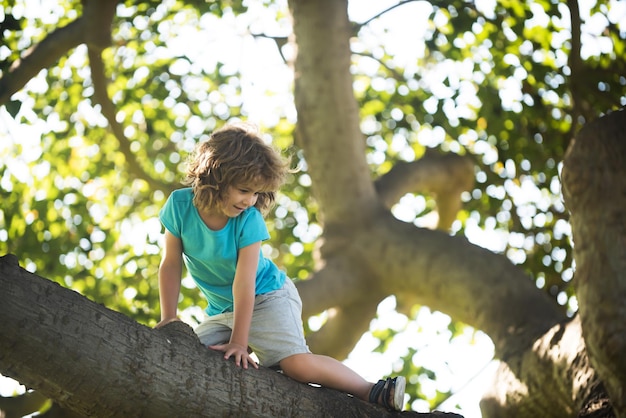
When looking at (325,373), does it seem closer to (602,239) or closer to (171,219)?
(171,219)

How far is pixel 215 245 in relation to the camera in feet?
10.2

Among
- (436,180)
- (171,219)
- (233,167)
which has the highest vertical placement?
(436,180)

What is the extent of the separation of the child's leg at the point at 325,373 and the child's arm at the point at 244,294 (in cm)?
23

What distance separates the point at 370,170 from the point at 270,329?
9.29 feet

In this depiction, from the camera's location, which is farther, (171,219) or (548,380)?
(548,380)

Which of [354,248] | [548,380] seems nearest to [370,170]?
[354,248]

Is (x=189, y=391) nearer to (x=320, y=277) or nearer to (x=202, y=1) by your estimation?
(x=320, y=277)

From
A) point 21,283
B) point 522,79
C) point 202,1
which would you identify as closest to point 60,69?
point 202,1

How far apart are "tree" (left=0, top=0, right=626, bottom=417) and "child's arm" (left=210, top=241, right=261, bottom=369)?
57.1 inches

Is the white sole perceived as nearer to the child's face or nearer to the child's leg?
the child's leg

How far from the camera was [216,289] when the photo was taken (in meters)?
3.26

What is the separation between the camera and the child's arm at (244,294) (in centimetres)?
286

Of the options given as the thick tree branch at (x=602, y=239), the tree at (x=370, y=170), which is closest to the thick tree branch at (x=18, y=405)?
the tree at (x=370, y=170)

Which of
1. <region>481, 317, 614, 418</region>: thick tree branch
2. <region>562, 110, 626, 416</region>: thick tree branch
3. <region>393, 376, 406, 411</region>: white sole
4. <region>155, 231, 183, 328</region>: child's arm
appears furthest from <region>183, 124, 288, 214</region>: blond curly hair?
<region>481, 317, 614, 418</region>: thick tree branch
